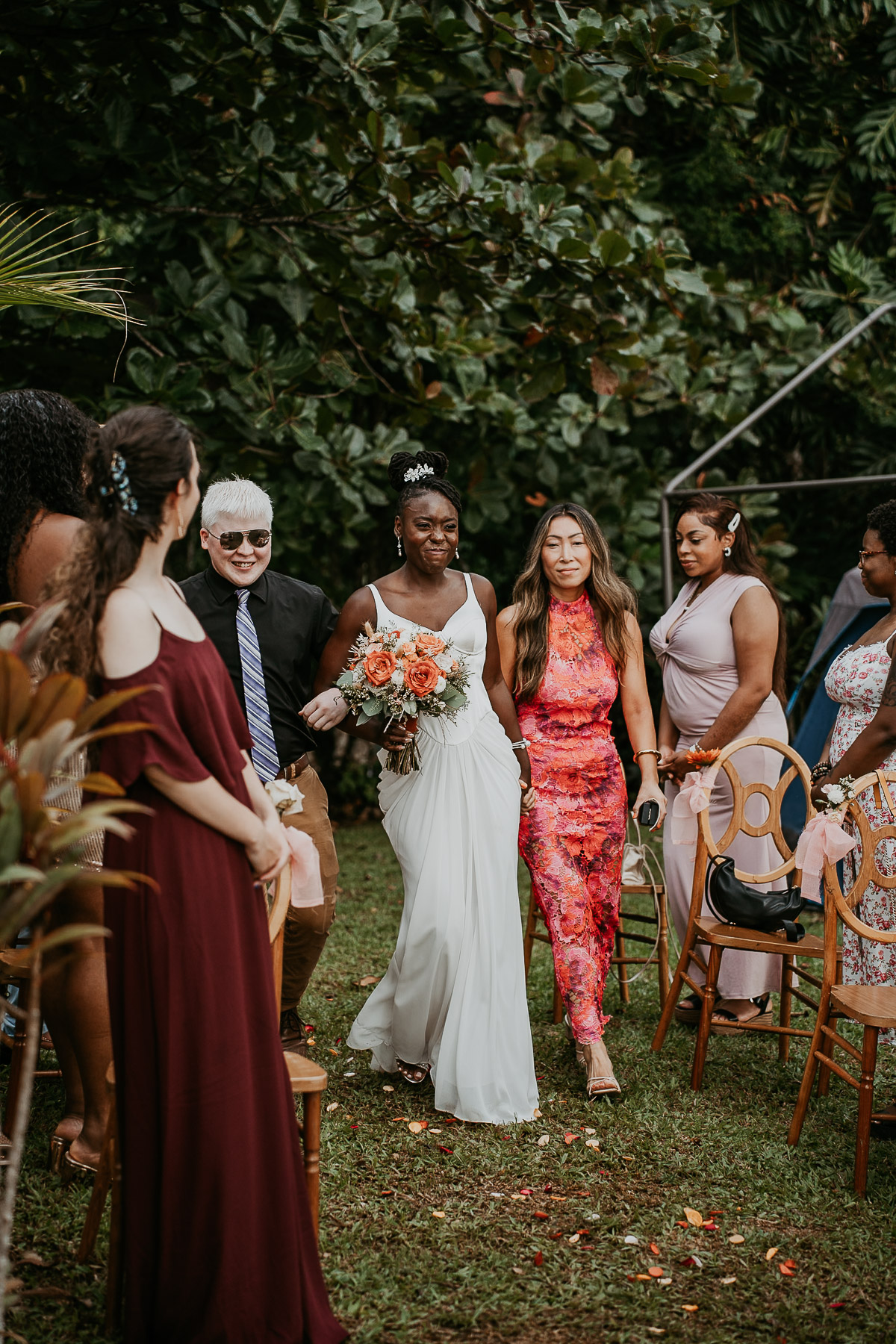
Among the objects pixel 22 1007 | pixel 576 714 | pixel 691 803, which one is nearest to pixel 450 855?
pixel 576 714

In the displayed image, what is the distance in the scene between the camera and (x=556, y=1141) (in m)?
4.09

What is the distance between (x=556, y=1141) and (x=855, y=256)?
8.35 meters

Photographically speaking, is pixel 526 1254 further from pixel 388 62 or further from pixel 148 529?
pixel 388 62

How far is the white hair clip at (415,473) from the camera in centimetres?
461

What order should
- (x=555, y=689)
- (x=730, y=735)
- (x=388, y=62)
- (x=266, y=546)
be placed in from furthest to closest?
(x=388, y=62) < (x=730, y=735) < (x=555, y=689) < (x=266, y=546)

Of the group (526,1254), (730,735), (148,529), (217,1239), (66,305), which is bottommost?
(526,1254)

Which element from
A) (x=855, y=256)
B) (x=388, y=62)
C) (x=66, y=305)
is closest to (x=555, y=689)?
(x=66, y=305)

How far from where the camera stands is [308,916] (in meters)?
4.51

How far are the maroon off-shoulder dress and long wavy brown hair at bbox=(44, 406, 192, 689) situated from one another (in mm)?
143

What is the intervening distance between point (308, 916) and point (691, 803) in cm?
169

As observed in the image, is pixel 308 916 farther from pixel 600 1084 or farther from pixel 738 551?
pixel 738 551

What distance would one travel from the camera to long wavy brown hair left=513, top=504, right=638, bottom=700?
16.5 feet

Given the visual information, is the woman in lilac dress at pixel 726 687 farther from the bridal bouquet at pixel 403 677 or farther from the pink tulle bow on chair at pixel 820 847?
the bridal bouquet at pixel 403 677

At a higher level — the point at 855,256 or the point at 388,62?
the point at 855,256
